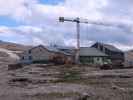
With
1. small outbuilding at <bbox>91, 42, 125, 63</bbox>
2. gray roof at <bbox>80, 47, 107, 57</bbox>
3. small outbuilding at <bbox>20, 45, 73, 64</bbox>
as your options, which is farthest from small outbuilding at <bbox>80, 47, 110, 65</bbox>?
small outbuilding at <bbox>20, 45, 73, 64</bbox>

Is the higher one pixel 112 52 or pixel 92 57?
pixel 112 52

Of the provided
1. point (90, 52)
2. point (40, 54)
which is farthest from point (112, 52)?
point (40, 54)

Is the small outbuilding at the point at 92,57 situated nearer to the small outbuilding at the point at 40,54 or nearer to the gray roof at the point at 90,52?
the gray roof at the point at 90,52

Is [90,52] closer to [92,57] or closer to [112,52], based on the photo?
[92,57]

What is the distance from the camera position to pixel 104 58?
9675 cm

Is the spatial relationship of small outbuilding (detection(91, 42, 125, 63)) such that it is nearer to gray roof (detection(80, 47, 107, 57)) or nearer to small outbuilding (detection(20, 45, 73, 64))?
gray roof (detection(80, 47, 107, 57))

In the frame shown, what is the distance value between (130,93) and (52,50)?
70.8 m

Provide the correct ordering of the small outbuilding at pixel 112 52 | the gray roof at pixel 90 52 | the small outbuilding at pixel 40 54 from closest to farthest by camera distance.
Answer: the small outbuilding at pixel 40 54 < the gray roof at pixel 90 52 < the small outbuilding at pixel 112 52

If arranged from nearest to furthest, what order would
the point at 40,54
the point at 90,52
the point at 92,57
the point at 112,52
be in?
the point at 40,54 → the point at 92,57 → the point at 90,52 → the point at 112,52

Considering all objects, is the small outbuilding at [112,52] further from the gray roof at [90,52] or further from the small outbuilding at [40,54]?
the small outbuilding at [40,54]

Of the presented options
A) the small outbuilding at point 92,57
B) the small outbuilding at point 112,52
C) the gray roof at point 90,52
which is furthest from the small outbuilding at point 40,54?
the small outbuilding at point 112,52

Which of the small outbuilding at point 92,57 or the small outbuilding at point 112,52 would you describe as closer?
the small outbuilding at point 92,57

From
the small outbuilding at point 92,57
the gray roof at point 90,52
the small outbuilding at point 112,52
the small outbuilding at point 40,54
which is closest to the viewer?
the small outbuilding at point 40,54

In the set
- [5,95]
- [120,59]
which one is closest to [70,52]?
[120,59]
